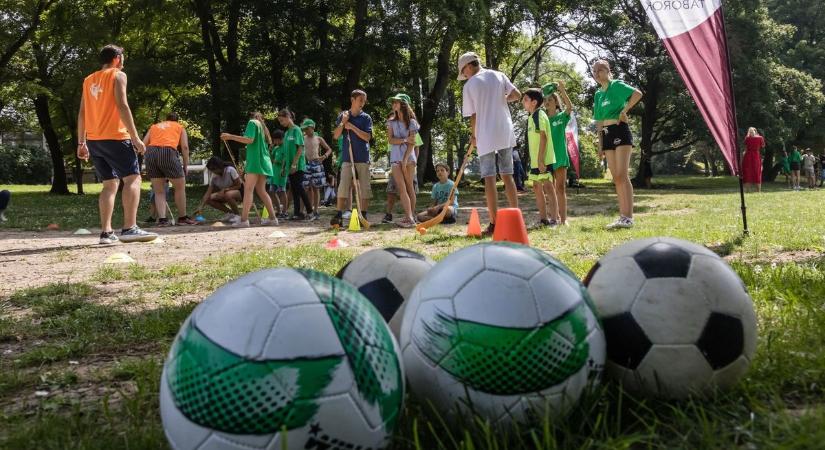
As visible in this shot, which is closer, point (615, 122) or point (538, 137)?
point (615, 122)

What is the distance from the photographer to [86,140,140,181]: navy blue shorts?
7949 millimetres

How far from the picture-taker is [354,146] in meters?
10.8

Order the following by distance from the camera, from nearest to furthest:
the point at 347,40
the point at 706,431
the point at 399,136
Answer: the point at 706,431 < the point at 399,136 < the point at 347,40

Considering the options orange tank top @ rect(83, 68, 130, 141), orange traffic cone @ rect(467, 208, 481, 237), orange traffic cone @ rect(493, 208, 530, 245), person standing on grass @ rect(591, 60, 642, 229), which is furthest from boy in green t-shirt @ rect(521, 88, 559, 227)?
orange tank top @ rect(83, 68, 130, 141)

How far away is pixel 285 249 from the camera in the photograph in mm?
7371

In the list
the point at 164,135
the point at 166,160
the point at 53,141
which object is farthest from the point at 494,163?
the point at 53,141

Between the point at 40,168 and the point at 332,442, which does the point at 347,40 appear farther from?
the point at 40,168

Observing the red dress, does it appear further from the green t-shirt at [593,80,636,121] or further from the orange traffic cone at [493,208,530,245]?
the orange traffic cone at [493,208,530,245]

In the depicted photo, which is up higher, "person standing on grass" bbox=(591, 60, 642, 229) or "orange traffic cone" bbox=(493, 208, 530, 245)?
"person standing on grass" bbox=(591, 60, 642, 229)

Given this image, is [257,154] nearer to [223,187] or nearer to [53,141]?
[223,187]

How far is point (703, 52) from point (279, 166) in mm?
8864

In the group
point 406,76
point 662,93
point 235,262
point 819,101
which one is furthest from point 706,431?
point 819,101

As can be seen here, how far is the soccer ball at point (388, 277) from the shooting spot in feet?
8.87

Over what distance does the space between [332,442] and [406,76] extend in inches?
1004
